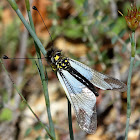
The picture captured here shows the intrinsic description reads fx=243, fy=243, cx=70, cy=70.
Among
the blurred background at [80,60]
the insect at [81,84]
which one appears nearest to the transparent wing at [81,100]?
the insect at [81,84]

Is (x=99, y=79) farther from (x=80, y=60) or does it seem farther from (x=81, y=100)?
(x=80, y=60)

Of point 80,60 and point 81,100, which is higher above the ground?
point 81,100

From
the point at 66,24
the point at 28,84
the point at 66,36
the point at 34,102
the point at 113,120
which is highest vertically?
the point at 66,24

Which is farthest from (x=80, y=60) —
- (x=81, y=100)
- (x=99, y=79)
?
(x=81, y=100)

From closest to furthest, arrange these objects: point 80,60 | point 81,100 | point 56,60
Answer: point 81,100, point 56,60, point 80,60

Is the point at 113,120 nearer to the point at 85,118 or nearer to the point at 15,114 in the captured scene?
the point at 15,114

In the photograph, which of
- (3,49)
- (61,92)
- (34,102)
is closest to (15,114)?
(34,102)

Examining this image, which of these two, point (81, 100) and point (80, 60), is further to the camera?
point (80, 60)
